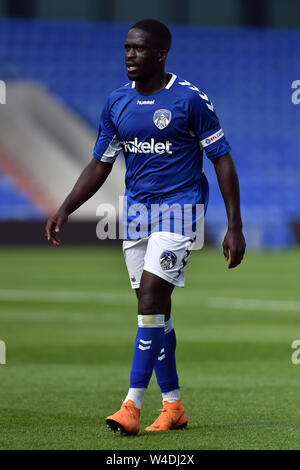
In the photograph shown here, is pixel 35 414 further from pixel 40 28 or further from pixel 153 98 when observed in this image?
pixel 40 28

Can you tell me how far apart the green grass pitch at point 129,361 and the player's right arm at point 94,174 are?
1207mm

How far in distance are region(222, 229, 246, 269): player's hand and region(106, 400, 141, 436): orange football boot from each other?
0.98 meters

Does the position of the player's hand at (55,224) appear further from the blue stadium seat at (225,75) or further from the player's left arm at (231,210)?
the blue stadium seat at (225,75)

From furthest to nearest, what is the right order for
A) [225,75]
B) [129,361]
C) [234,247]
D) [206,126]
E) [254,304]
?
[225,75]
[254,304]
[129,361]
[206,126]
[234,247]

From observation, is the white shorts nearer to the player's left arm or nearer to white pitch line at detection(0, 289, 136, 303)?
the player's left arm

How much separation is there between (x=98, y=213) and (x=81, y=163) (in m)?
2.03

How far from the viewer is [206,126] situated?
18.8 feet

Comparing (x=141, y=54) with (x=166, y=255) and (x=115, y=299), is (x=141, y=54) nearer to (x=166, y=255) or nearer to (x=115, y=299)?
(x=166, y=255)

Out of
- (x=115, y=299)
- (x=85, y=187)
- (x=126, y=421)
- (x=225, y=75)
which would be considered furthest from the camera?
(x=225, y=75)

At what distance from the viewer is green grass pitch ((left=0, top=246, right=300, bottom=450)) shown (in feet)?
18.5

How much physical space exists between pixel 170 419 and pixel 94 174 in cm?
158

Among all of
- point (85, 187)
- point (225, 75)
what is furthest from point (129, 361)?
point (225, 75)

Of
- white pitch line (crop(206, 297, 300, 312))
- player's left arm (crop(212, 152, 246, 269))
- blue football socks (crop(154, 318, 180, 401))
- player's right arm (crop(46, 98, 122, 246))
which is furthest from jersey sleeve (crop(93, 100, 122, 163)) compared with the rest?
white pitch line (crop(206, 297, 300, 312))

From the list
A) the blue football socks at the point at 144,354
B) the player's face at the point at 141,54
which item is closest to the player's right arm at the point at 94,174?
the player's face at the point at 141,54
